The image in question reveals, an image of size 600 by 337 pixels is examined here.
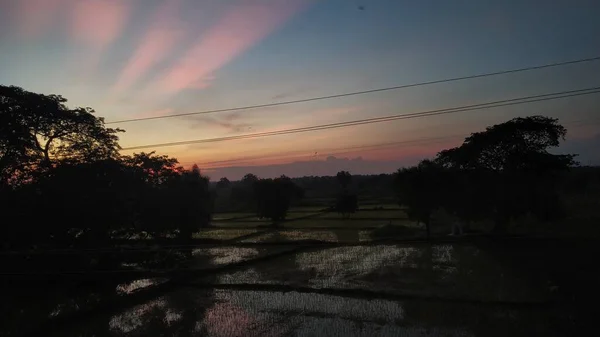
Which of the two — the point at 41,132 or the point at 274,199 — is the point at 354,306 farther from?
the point at 274,199

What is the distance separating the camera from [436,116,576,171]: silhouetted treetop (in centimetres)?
3131

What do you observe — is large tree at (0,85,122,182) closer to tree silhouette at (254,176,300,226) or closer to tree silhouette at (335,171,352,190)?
tree silhouette at (254,176,300,226)

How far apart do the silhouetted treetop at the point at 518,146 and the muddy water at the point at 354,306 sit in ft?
42.9

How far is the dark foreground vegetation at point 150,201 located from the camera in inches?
801

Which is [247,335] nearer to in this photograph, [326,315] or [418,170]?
[326,315]

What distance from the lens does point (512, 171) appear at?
3150 centimetres

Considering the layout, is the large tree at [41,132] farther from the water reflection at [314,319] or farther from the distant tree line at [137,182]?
the water reflection at [314,319]

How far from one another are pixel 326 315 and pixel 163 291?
8.53 m

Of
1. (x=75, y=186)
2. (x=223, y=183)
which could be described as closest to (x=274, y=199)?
(x=75, y=186)

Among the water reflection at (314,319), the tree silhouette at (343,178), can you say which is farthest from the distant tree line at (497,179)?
the tree silhouette at (343,178)

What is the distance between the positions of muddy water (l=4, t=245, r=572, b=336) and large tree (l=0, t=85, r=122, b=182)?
9.16m

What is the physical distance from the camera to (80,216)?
20.7m

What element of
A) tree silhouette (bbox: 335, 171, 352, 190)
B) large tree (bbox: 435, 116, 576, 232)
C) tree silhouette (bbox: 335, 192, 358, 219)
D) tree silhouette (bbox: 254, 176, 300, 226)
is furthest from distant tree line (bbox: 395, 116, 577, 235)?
tree silhouette (bbox: 335, 171, 352, 190)

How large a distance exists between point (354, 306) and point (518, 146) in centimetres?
2424
